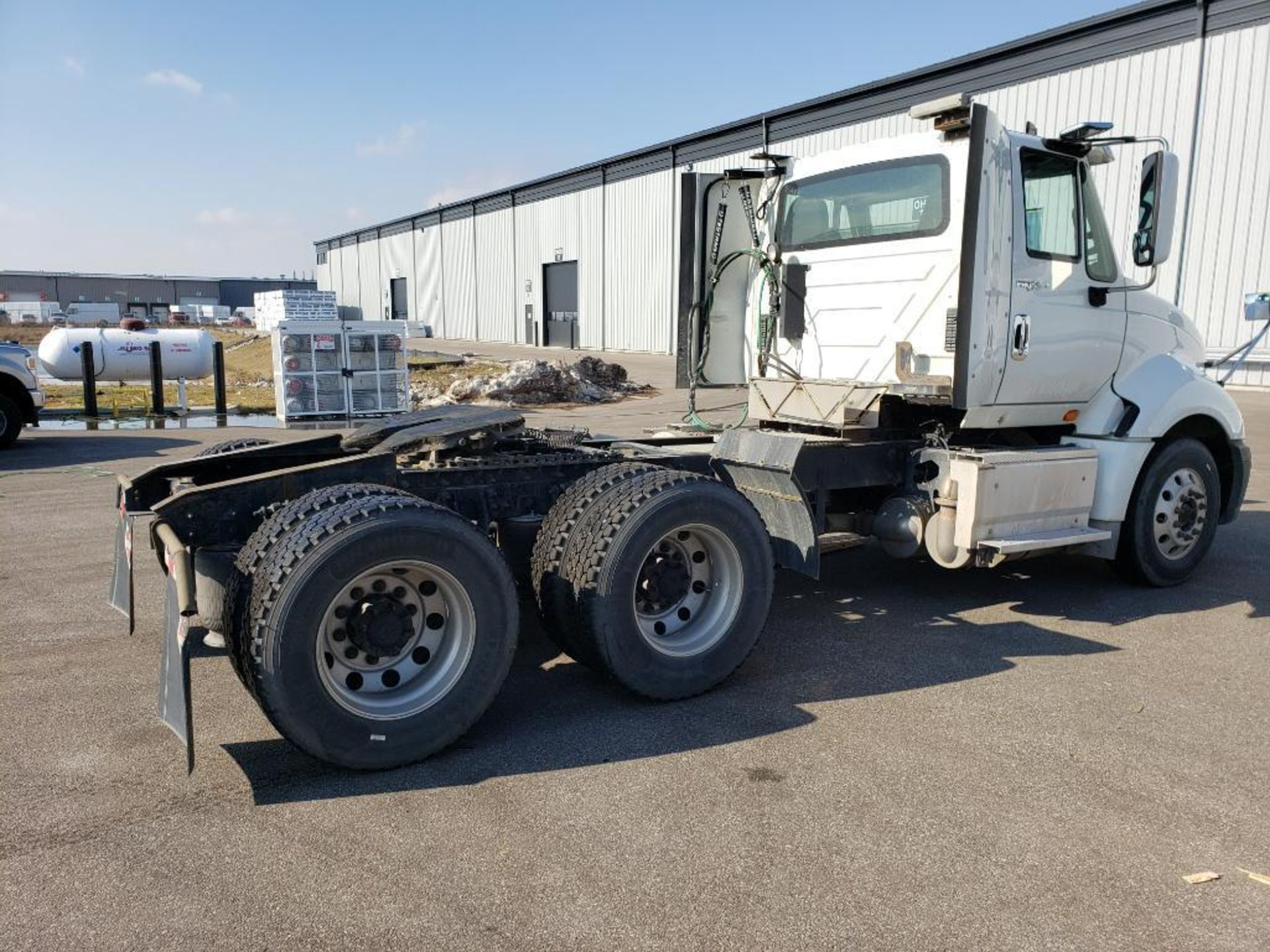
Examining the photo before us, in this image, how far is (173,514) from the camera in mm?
4129

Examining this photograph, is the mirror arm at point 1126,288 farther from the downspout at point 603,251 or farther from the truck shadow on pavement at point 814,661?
the downspout at point 603,251

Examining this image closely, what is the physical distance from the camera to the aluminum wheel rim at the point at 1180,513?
6.63 meters

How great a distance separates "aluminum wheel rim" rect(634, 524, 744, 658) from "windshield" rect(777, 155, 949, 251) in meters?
2.52

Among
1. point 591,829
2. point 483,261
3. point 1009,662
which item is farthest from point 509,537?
point 483,261

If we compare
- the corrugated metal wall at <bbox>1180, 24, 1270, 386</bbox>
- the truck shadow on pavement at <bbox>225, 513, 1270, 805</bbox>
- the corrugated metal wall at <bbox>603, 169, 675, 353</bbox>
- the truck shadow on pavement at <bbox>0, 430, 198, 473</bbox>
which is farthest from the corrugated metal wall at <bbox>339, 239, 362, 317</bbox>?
the truck shadow on pavement at <bbox>225, 513, 1270, 805</bbox>

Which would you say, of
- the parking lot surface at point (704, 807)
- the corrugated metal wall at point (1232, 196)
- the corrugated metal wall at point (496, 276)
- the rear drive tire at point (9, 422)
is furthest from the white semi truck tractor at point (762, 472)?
the corrugated metal wall at point (496, 276)

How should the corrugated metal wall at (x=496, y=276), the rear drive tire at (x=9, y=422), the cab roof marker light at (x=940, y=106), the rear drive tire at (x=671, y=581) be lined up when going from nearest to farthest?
1. the rear drive tire at (x=671, y=581)
2. the cab roof marker light at (x=940, y=106)
3. the rear drive tire at (x=9, y=422)
4. the corrugated metal wall at (x=496, y=276)

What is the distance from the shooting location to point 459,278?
56.3 m

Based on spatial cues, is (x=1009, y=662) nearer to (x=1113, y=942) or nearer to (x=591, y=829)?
(x=1113, y=942)

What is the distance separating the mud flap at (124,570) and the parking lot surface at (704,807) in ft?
1.39

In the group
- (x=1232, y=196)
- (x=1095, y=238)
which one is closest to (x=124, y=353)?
(x=1095, y=238)

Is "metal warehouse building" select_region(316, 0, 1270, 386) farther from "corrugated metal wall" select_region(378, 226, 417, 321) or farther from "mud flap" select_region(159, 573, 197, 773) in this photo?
"corrugated metal wall" select_region(378, 226, 417, 321)

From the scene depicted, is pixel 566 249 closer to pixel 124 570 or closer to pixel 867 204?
pixel 867 204

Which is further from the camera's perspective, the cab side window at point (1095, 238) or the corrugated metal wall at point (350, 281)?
the corrugated metal wall at point (350, 281)
